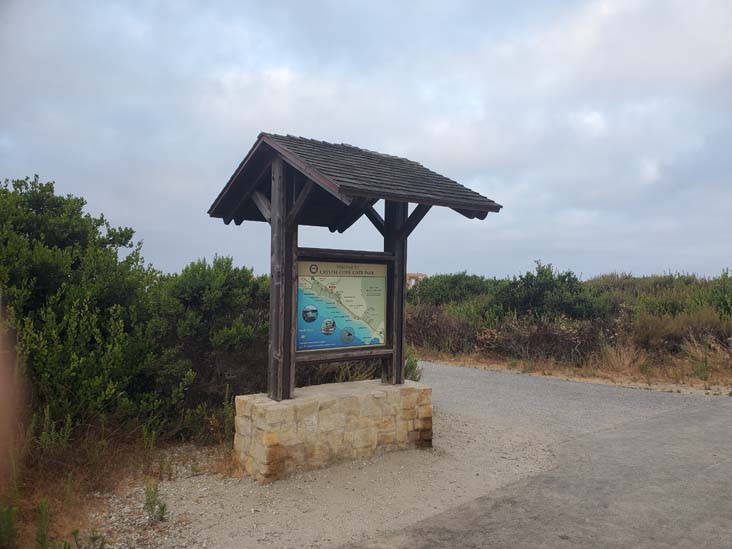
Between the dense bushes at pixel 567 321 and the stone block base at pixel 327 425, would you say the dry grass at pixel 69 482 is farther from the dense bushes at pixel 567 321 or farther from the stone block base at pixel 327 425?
the dense bushes at pixel 567 321

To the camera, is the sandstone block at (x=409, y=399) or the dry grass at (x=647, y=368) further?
the dry grass at (x=647, y=368)

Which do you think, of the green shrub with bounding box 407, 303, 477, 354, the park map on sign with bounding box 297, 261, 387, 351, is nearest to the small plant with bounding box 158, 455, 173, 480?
the park map on sign with bounding box 297, 261, 387, 351

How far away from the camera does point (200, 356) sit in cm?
655

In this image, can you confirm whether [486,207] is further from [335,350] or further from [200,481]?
[200,481]

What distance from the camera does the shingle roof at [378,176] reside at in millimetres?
5238

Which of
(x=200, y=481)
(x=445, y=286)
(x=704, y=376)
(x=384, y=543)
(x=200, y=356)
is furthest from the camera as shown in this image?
(x=445, y=286)

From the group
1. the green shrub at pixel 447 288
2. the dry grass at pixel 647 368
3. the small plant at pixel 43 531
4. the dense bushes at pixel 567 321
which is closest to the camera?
the small plant at pixel 43 531

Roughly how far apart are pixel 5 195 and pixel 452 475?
6197 millimetres

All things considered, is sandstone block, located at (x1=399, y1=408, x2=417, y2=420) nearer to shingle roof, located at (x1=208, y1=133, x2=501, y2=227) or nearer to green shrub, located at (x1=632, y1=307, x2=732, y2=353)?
shingle roof, located at (x1=208, y1=133, x2=501, y2=227)

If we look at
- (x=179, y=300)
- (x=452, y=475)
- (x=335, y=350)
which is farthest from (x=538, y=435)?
(x=179, y=300)

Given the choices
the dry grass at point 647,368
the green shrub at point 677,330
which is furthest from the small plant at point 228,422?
the green shrub at point 677,330

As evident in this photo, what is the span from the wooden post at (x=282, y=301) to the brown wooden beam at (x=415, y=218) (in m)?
1.33

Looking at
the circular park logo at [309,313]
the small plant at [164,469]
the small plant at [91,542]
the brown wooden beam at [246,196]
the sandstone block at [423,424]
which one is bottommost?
the small plant at [91,542]

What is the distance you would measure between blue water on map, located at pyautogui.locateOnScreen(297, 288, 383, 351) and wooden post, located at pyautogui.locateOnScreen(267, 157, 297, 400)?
15 cm
